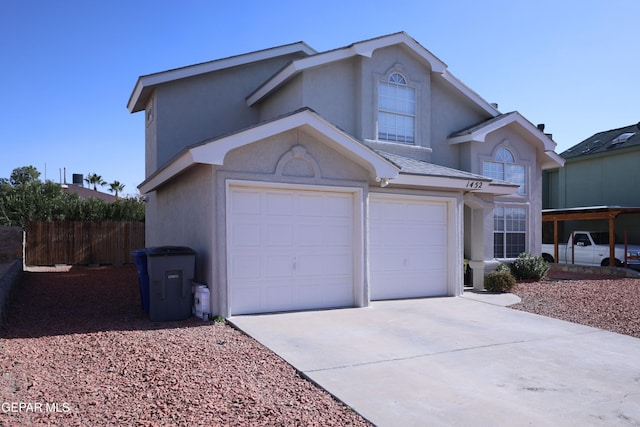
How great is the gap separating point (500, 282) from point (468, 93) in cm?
672

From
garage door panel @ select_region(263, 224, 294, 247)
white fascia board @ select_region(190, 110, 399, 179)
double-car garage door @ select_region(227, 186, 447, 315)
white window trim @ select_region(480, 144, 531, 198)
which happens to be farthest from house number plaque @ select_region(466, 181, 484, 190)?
garage door panel @ select_region(263, 224, 294, 247)

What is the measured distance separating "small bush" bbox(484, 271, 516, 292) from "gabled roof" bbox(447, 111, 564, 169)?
478 cm

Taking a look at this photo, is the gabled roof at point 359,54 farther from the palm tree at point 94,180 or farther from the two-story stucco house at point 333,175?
the palm tree at point 94,180

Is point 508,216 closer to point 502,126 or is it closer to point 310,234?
point 502,126

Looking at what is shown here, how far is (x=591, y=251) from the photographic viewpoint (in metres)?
20.5

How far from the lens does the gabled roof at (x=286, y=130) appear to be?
815cm

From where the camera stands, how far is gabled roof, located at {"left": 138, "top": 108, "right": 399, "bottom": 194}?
8.15 m

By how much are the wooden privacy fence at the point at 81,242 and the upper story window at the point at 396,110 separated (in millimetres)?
13418

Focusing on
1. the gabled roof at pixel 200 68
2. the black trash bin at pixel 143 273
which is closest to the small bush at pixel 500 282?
the black trash bin at pixel 143 273

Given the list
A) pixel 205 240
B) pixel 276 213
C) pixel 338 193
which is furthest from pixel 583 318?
pixel 205 240

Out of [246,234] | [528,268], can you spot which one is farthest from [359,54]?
[528,268]

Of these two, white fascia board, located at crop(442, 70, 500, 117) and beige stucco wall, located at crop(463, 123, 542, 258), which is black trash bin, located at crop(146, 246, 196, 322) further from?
beige stucco wall, located at crop(463, 123, 542, 258)

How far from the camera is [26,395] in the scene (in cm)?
476

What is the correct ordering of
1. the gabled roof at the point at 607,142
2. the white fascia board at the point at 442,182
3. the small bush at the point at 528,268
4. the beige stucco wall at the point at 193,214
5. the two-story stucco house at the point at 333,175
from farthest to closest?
the gabled roof at the point at 607,142 < the small bush at the point at 528,268 < the white fascia board at the point at 442,182 < the two-story stucco house at the point at 333,175 < the beige stucco wall at the point at 193,214
